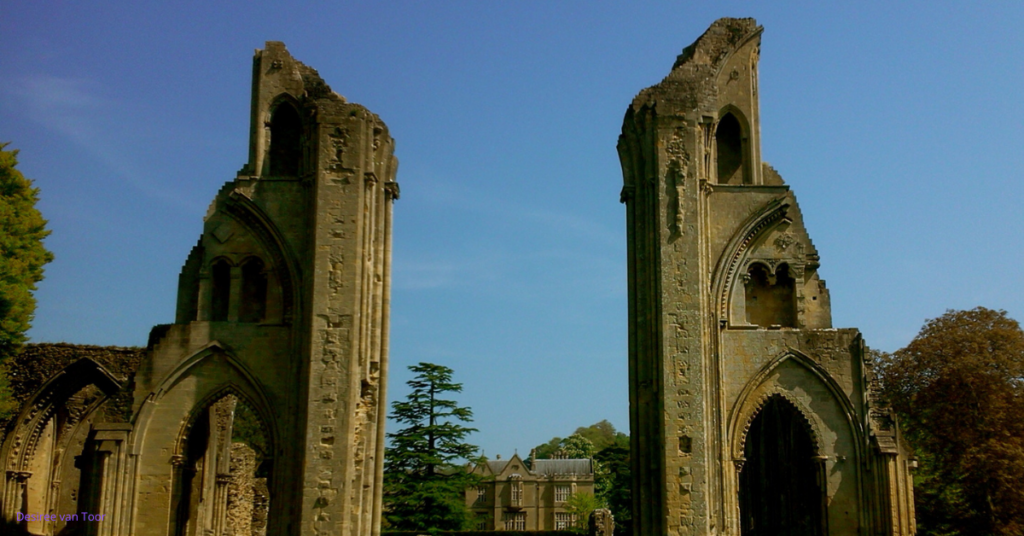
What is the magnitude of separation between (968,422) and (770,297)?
916cm

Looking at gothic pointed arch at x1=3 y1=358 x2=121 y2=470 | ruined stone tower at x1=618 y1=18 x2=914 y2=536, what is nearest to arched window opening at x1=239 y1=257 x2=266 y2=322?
gothic pointed arch at x1=3 y1=358 x2=121 y2=470

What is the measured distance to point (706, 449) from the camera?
20.2m

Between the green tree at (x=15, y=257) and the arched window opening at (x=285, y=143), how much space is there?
6.45 m

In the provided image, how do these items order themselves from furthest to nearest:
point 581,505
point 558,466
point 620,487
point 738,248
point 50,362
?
1. point 558,466
2. point 581,505
3. point 620,487
4. point 50,362
5. point 738,248

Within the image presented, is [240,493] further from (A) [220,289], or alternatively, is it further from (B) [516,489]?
(B) [516,489]

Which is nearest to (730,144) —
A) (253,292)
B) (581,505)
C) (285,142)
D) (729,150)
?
(729,150)

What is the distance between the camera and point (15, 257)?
24688 millimetres

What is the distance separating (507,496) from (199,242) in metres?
42.9

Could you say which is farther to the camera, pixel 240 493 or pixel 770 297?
pixel 240 493

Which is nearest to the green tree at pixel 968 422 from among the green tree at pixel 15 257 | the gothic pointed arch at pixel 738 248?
the gothic pointed arch at pixel 738 248

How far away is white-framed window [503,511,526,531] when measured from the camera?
61.7m

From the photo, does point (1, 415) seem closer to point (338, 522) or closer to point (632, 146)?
point (338, 522)

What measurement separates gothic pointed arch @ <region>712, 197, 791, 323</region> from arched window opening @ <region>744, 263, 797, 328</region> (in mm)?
492

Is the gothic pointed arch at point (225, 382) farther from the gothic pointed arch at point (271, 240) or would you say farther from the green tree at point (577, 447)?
the green tree at point (577, 447)
